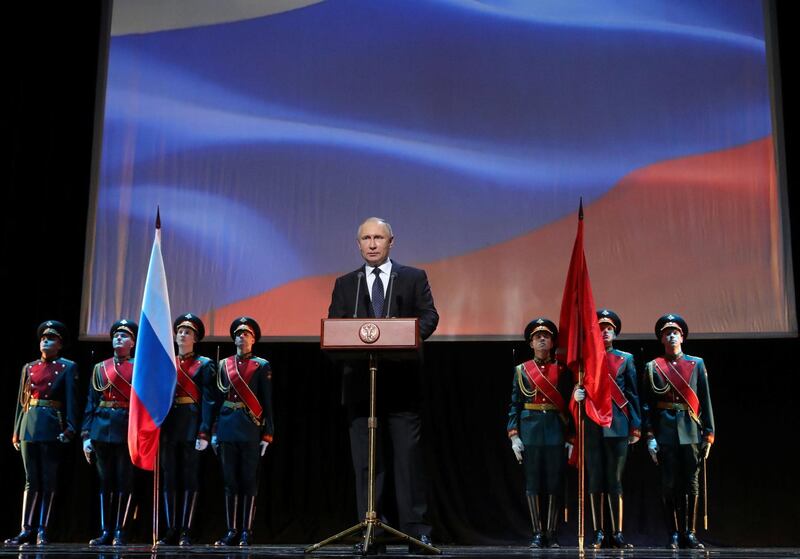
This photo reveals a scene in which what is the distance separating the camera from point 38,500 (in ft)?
21.4

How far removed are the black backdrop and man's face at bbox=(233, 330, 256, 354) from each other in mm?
645

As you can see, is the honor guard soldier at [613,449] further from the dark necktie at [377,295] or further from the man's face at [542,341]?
the dark necktie at [377,295]

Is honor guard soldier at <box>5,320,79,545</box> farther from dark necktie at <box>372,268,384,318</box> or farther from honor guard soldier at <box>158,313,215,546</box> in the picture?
dark necktie at <box>372,268,384,318</box>

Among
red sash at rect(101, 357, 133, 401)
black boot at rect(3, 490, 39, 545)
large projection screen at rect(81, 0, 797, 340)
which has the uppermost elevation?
large projection screen at rect(81, 0, 797, 340)

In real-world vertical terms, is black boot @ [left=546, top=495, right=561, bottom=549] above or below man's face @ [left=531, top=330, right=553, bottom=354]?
below

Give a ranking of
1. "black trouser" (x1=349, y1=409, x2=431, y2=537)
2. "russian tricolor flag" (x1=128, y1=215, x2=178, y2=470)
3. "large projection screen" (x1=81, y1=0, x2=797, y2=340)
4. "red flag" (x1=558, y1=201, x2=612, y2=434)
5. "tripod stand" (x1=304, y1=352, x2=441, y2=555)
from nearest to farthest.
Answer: "tripod stand" (x1=304, y1=352, x2=441, y2=555) → "black trouser" (x1=349, y1=409, x2=431, y2=537) → "russian tricolor flag" (x1=128, y1=215, x2=178, y2=470) → "red flag" (x1=558, y1=201, x2=612, y2=434) → "large projection screen" (x1=81, y1=0, x2=797, y2=340)

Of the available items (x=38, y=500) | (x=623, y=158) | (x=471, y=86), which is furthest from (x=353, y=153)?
(x=38, y=500)

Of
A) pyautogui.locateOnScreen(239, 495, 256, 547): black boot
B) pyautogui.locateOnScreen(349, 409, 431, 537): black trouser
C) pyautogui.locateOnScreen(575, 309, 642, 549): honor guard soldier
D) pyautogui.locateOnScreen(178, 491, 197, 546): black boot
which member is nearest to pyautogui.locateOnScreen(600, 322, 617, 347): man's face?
pyautogui.locateOnScreen(575, 309, 642, 549): honor guard soldier

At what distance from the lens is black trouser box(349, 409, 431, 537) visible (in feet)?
14.3

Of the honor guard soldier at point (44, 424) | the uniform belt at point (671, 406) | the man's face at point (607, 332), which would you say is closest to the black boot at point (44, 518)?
the honor guard soldier at point (44, 424)

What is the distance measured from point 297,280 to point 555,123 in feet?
7.15

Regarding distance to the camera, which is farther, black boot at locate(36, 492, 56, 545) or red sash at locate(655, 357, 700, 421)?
black boot at locate(36, 492, 56, 545)

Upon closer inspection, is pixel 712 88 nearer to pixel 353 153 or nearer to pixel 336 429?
pixel 353 153

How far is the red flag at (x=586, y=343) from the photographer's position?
557 centimetres
